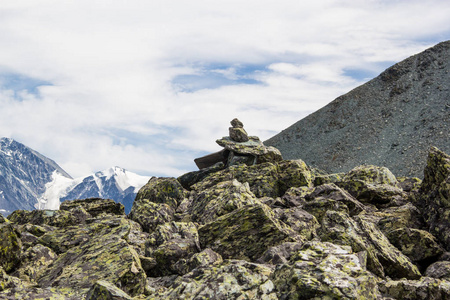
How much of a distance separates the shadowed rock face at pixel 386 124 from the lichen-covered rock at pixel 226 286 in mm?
73683

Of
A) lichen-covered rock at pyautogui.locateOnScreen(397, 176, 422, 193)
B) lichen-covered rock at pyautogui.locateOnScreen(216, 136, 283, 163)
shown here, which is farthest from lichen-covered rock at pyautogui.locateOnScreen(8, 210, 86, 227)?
lichen-covered rock at pyautogui.locateOnScreen(397, 176, 422, 193)

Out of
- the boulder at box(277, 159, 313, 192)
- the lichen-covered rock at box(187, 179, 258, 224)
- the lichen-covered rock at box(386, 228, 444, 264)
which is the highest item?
the boulder at box(277, 159, 313, 192)

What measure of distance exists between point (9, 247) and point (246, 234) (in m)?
8.61

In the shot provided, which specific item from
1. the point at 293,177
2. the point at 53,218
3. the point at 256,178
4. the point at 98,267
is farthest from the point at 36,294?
the point at 293,177

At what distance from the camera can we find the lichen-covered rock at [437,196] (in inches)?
585

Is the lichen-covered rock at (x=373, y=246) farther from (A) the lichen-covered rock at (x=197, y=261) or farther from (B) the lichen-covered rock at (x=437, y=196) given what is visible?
(A) the lichen-covered rock at (x=197, y=261)

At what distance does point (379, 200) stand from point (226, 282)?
14.5 m

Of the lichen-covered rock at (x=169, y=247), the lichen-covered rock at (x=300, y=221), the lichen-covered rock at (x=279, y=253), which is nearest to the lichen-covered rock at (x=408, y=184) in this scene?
the lichen-covered rock at (x=300, y=221)

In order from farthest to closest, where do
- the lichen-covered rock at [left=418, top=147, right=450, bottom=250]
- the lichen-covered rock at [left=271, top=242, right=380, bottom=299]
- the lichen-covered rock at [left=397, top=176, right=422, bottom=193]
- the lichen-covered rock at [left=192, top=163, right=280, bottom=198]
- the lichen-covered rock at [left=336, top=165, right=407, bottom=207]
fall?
the lichen-covered rock at [left=397, top=176, right=422, bottom=193] → the lichen-covered rock at [left=192, top=163, right=280, bottom=198] → the lichen-covered rock at [left=336, top=165, right=407, bottom=207] → the lichen-covered rock at [left=418, top=147, right=450, bottom=250] → the lichen-covered rock at [left=271, top=242, right=380, bottom=299]

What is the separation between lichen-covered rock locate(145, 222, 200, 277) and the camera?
45.8 feet

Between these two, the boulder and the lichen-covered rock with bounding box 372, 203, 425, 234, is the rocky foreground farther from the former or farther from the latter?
the boulder

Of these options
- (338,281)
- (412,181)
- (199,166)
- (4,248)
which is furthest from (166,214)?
(199,166)

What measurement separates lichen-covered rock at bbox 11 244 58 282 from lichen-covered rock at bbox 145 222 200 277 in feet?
12.2

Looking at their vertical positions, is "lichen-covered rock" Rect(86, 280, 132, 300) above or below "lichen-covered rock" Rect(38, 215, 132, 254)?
below
